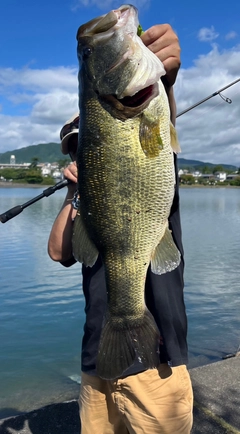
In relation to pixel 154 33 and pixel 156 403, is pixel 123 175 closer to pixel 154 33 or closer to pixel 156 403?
pixel 154 33

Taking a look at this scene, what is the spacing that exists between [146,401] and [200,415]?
162cm

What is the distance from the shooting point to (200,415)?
12.6 ft

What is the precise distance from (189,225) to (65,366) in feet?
68.5

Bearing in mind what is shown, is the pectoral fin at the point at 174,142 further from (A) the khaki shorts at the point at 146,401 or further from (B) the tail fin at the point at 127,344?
(A) the khaki shorts at the point at 146,401

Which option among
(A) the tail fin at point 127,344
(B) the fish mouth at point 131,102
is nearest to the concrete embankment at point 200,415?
(A) the tail fin at point 127,344

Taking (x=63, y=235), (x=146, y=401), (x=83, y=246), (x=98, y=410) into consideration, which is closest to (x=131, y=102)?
(x=83, y=246)

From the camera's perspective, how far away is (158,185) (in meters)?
2.10

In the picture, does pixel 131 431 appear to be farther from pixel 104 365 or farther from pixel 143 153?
pixel 143 153

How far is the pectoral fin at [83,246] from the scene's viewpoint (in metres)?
2.31

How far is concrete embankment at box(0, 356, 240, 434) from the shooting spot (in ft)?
12.2

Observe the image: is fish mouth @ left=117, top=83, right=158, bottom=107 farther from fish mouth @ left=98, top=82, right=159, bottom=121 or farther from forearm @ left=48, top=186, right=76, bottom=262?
forearm @ left=48, top=186, right=76, bottom=262

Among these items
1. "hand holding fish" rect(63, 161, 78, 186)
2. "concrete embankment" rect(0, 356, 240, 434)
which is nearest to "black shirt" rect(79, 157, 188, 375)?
"hand holding fish" rect(63, 161, 78, 186)

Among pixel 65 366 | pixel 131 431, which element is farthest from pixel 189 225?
pixel 131 431

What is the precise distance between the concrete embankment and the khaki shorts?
1.28m
